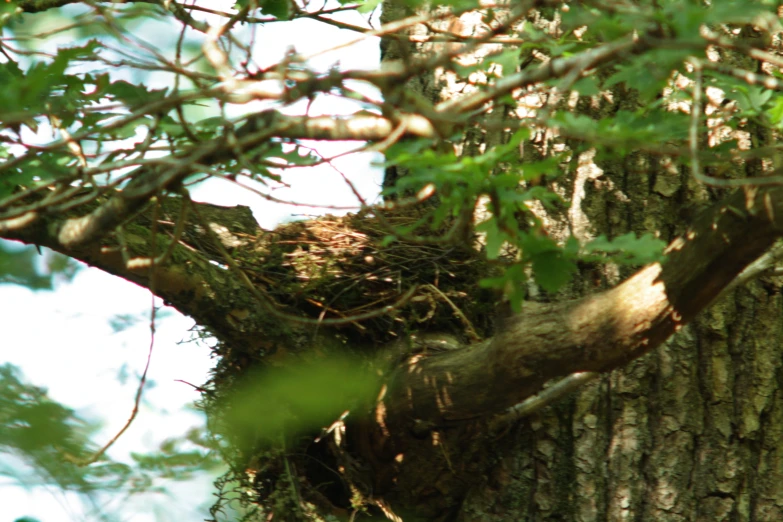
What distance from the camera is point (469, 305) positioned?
9.23ft

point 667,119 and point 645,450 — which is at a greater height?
point 667,119

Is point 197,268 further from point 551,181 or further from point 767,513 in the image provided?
point 767,513

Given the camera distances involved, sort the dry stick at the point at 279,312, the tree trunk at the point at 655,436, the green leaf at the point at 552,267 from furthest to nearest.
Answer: the tree trunk at the point at 655,436 → the dry stick at the point at 279,312 → the green leaf at the point at 552,267

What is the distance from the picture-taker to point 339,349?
2.69m

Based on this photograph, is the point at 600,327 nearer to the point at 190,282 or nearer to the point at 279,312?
the point at 279,312

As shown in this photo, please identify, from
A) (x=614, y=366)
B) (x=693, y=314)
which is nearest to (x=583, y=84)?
(x=693, y=314)

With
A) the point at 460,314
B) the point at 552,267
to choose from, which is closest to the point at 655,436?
the point at 460,314

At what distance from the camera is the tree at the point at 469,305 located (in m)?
1.85

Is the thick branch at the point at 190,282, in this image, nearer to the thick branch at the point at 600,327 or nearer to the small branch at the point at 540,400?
the thick branch at the point at 600,327

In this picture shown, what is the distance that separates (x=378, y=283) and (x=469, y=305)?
1.12 feet

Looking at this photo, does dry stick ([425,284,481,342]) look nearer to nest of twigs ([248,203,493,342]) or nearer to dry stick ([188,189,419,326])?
nest of twigs ([248,203,493,342])

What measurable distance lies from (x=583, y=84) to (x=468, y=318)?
1328 mm

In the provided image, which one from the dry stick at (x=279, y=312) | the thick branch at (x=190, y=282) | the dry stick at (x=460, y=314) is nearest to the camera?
the dry stick at (x=279, y=312)

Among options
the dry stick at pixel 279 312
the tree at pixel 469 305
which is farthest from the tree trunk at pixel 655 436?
the dry stick at pixel 279 312
